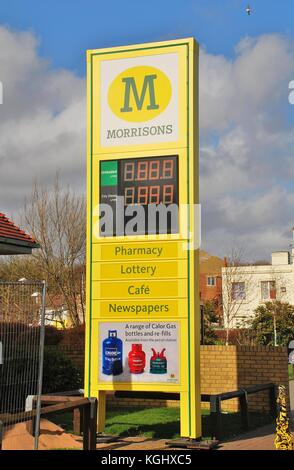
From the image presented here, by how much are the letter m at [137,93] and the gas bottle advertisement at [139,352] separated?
3789 millimetres

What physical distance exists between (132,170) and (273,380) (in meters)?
6.58

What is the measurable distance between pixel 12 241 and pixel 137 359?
5290 mm

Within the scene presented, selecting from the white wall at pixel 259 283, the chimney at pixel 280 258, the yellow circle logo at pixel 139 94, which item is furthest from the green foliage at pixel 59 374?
the chimney at pixel 280 258

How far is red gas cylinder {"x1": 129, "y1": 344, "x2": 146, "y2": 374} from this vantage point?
11.7 m

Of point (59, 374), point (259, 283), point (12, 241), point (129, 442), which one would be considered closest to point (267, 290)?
point (259, 283)

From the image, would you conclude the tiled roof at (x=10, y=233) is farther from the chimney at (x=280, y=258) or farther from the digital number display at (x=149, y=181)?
the chimney at (x=280, y=258)

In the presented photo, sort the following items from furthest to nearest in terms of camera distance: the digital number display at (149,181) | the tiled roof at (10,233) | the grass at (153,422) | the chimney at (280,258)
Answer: the chimney at (280,258)
the tiled roof at (10,233)
the grass at (153,422)
the digital number display at (149,181)

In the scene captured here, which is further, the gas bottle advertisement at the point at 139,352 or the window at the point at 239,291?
the window at the point at 239,291

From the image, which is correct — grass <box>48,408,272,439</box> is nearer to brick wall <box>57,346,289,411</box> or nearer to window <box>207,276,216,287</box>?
brick wall <box>57,346,289,411</box>

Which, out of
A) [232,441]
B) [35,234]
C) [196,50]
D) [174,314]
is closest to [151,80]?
[196,50]

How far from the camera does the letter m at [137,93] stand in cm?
1220

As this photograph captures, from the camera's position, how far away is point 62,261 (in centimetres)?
3638

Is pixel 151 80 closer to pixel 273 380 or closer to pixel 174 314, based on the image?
pixel 174 314

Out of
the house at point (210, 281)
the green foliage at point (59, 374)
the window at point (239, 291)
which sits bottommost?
the green foliage at point (59, 374)
